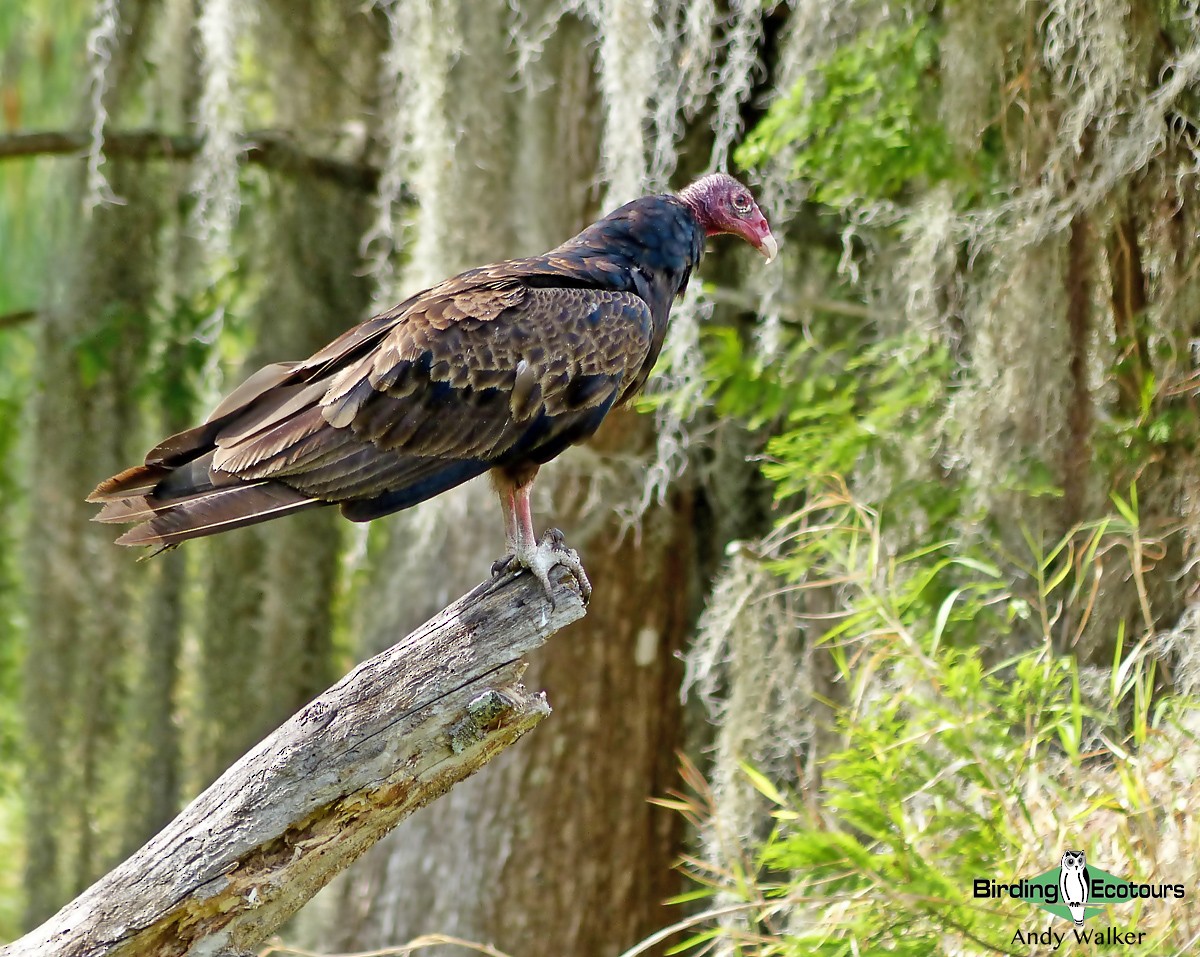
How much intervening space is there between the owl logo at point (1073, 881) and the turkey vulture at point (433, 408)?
3.64 ft

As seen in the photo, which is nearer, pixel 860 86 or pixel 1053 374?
pixel 1053 374

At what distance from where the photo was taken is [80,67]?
4.93 meters

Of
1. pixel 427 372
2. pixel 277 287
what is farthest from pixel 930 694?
pixel 277 287

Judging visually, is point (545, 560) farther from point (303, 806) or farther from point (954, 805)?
point (954, 805)

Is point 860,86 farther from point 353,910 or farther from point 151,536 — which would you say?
point 353,910

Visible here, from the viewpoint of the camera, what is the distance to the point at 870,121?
12.3 ft

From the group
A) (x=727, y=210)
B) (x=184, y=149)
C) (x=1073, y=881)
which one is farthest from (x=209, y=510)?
(x=184, y=149)

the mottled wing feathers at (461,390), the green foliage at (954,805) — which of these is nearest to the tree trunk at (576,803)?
the green foliage at (954,805)

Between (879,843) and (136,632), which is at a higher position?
(136,632)

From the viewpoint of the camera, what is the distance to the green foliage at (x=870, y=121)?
3705 mm

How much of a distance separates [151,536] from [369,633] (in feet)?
8.61

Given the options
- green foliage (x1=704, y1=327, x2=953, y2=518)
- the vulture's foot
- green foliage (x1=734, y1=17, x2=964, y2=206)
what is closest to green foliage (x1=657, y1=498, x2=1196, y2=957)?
green foliage (x1=704, y1=327, x2=953, y2=518)

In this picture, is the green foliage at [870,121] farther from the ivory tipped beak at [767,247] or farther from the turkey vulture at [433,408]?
the turkey vulture at [433,408]

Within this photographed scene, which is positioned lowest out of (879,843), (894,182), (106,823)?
(106,823)
